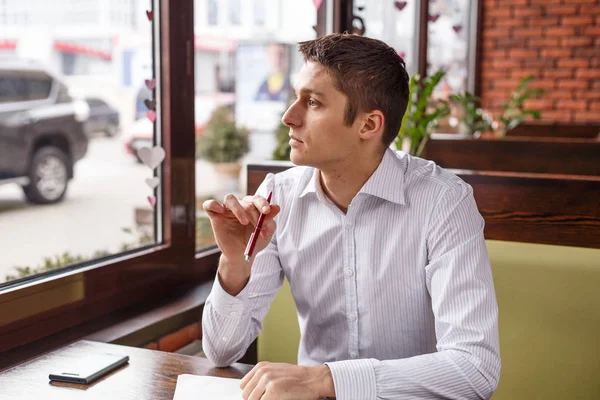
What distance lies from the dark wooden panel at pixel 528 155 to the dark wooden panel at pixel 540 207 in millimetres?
1304

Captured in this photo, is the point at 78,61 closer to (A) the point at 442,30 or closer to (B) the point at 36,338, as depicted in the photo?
(B) the point at 36,338

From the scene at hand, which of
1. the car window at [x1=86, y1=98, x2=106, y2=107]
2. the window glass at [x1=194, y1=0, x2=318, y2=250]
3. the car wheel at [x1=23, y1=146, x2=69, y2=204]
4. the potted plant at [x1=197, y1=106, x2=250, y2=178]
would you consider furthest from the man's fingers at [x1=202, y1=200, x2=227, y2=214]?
the potted plant at [x1=197, y1=106, x2=250, y2=178]

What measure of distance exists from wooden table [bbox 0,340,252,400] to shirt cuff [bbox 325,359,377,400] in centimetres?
23

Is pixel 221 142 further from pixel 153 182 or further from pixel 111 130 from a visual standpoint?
pixel 153 182

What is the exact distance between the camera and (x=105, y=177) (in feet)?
8.41

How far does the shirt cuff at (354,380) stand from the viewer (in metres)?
1.18

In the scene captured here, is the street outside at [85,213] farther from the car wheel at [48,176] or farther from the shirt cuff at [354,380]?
the shirt cuff at [354,380]

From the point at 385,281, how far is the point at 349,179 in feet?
0.80

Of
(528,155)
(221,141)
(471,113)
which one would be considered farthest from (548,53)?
(221,141)

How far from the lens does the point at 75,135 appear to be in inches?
105

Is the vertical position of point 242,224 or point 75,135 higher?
point 75,135

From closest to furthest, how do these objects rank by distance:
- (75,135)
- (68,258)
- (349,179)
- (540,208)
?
(349,179), (540,208), (68,258), (75,135)

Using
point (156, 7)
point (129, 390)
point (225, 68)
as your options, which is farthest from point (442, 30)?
point (129, 390)

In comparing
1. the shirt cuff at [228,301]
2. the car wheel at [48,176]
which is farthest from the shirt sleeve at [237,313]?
the car wheel at [48,176]
